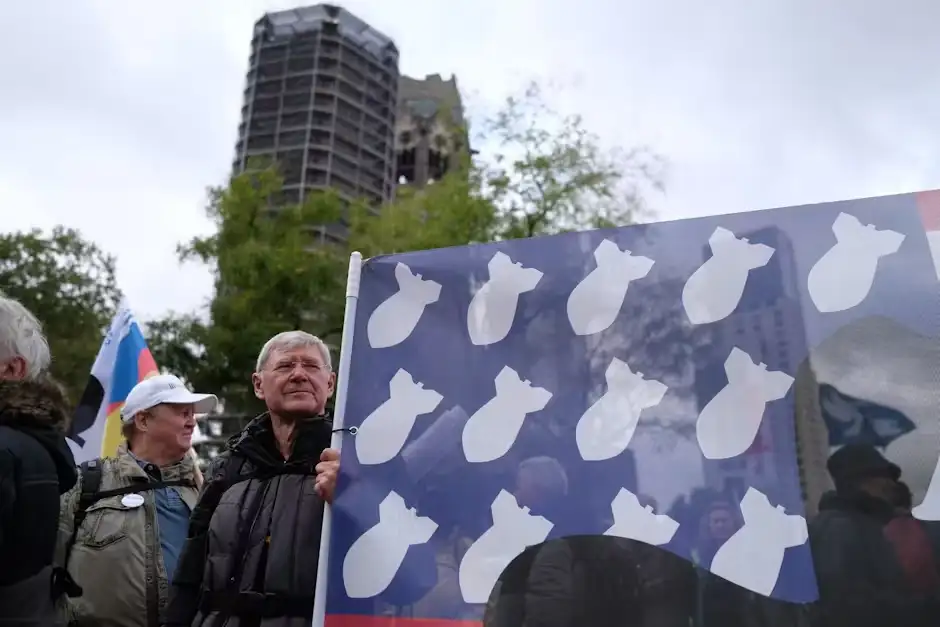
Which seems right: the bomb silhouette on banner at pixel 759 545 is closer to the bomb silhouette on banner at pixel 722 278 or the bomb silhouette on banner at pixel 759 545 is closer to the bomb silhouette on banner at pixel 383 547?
the bomb silhouette on banner at pixel 722 278

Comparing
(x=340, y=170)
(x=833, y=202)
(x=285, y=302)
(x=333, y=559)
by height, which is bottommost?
(x=333, y=559)

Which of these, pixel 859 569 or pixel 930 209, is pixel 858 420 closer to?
pixel 859 569

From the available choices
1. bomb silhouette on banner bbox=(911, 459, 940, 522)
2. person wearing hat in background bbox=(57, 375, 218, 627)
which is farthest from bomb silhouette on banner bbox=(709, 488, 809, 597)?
person wearing hat in background bbox=(57, 375, 218, 627)

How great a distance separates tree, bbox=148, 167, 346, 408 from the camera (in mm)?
16234

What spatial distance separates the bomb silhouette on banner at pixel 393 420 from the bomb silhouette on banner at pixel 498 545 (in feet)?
1.18

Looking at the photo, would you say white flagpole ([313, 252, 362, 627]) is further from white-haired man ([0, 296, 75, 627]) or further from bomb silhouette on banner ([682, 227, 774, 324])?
bomb silhouette on banner ([682, 227, 774, 324])

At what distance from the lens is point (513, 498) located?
2.12 m

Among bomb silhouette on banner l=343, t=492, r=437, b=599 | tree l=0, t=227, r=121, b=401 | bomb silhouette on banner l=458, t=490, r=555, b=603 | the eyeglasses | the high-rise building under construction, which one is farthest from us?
the high-rise building under construction

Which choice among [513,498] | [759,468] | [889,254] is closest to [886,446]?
[759,468]

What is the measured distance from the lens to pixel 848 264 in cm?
200

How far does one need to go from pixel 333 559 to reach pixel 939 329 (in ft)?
5.60

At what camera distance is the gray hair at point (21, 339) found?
207 cm

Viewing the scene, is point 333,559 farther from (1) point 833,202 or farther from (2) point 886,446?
(1) point 833,202

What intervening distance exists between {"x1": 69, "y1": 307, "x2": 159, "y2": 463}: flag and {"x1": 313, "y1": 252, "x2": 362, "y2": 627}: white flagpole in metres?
4.14
